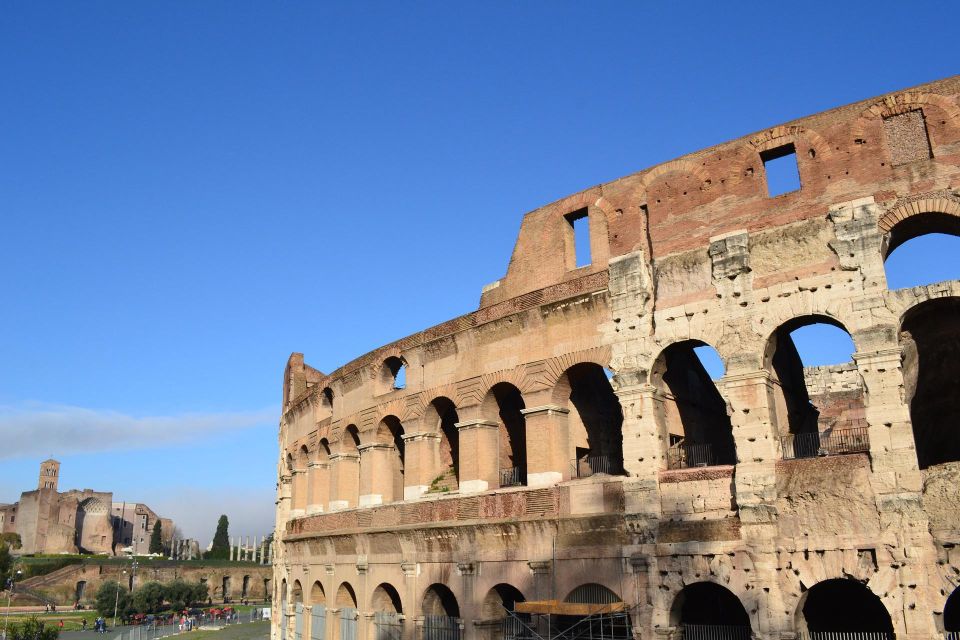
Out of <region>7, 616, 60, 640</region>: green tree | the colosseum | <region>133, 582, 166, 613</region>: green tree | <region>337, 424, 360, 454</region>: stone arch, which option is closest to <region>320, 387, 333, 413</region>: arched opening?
<region>337, 424, 360, 454</region>: stone arch

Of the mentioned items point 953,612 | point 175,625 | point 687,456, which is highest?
point 687,456

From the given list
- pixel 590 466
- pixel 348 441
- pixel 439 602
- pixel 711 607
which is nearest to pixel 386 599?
pixel 439 602

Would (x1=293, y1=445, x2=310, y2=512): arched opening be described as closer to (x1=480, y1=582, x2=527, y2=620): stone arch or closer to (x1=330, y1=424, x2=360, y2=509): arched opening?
(x1=330, y1=424, x2=360, y2=509): arched opening

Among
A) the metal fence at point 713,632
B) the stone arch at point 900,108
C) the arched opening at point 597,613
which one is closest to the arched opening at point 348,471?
the arched opening at point 597,613

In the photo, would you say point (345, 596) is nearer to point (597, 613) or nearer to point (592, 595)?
point (592, 595)

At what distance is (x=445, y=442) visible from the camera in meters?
18.6

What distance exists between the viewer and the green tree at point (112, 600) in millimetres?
42969

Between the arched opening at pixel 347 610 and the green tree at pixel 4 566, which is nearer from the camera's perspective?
the arched opening at pixel 347 610

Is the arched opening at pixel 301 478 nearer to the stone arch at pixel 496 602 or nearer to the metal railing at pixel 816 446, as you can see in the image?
the stone arch at pixel 496 602

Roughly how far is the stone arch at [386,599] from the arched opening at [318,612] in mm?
2709

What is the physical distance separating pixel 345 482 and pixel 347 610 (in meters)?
3.12

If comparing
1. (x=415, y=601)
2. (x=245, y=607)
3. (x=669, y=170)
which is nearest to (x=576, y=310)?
(x=669, y=170)

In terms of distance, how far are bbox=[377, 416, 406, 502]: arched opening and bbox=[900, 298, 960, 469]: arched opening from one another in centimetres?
1113

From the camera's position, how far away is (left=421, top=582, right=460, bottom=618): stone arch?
16.8 meters
